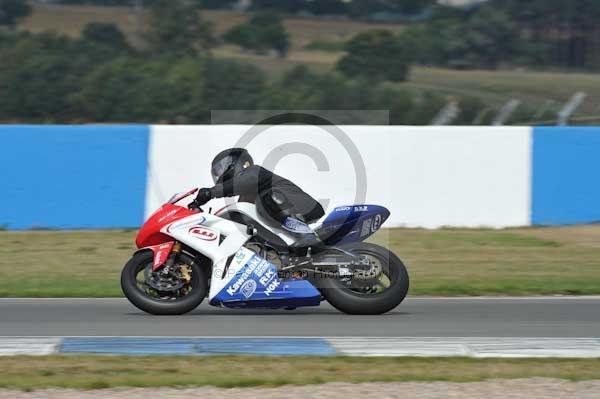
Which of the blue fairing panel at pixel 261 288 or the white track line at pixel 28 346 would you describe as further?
the blue fairing panel at pixel 261 288

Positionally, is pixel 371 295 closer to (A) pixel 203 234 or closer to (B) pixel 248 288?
(B) pixel 248 288

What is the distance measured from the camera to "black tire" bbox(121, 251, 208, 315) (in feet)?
29.4

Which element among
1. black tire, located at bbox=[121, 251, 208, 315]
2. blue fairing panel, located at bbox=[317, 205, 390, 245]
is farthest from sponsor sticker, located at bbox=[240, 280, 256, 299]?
blue fairing panel, located at bbox=[317, 205, 390, 245]

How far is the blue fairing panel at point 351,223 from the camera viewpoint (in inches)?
354

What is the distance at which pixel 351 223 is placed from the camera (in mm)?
8984

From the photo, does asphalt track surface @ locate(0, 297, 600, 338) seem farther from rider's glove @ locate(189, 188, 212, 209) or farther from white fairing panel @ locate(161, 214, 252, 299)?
rider's glove @ locate(189, 188, 212, 209)

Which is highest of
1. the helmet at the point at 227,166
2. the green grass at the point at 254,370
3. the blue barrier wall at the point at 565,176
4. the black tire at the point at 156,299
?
the blue barrier wall at the point at 565,176

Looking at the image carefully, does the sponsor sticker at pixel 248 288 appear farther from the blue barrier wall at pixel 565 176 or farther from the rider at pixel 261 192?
the blue barrier wall at pixel 565 176

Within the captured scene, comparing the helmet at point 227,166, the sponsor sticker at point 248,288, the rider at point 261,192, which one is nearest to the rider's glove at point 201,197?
the rider at point 261,192

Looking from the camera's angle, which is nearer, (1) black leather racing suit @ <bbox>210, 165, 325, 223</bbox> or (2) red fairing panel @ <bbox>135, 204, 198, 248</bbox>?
(1) black leather racing suit @ <bbox>210, 165, 325, 223</bbox>

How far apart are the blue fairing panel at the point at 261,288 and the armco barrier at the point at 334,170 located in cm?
532

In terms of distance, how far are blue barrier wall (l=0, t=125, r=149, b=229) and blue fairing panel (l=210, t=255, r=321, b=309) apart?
5779 mm

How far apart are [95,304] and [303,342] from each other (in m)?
2.72

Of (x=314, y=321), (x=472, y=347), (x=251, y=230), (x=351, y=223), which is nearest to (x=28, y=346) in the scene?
(x=251, y=230)
